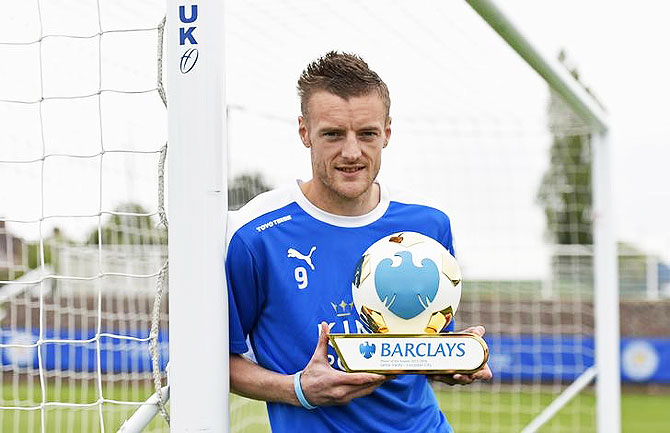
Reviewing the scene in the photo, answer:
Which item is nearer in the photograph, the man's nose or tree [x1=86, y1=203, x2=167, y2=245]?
the man's nose

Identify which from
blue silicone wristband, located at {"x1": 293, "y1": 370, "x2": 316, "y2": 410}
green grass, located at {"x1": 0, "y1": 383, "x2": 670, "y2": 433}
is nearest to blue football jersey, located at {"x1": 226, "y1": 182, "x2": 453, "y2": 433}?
blue silicone wristband, located at {"x1": 293, "y1": 370, "x2": 316, "y2": 410}

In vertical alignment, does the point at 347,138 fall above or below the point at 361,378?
above

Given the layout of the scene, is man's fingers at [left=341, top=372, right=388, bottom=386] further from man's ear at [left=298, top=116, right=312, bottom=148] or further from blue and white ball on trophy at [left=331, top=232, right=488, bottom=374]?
man's ear at [left=298, top=116, right=312, bottom=148]

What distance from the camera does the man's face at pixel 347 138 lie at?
96.3 inches

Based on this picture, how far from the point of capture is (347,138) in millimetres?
2443

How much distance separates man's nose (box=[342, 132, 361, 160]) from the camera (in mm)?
2430

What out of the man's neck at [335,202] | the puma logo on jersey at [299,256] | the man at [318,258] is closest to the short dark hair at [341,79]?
the man at [318,258]

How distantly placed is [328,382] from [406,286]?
0.28 meters

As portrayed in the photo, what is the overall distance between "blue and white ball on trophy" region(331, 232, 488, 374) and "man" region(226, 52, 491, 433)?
185 mm

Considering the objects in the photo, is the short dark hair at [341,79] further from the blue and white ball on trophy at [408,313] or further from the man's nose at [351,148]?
the blue and white ball on trophy at [408,313]

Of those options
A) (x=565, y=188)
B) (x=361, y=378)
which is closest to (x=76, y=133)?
(x=361, y=378)

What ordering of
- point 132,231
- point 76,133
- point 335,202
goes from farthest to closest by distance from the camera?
point 132,231, point 76,133, point 335,202

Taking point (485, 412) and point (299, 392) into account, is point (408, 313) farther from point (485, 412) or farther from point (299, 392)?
point (485, 412)

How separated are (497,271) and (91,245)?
5.87m
